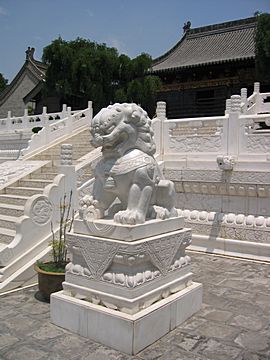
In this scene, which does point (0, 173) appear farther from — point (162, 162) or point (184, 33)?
point (184, 33)

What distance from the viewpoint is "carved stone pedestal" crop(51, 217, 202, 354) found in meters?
3.38

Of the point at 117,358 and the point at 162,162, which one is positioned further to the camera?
the point at 162,162

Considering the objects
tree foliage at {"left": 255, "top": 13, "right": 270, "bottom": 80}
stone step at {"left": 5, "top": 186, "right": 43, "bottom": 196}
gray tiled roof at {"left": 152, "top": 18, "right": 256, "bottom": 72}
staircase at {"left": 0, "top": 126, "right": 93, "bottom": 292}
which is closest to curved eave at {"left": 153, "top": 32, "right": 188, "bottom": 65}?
gray tiled roof at {"left": 152, "top": 18, "right": 256, "bottom": 72}

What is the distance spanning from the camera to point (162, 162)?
7.69m

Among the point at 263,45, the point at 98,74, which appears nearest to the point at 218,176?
the point at 263,45

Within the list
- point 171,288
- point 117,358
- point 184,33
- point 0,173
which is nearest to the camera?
point 117,358

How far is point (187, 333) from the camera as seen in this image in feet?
12.0

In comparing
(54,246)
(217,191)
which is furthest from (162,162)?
(54,246)

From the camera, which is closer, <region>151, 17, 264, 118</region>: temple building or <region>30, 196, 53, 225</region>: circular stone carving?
<region>30, 196, 53, 225</region>: circular stone carving

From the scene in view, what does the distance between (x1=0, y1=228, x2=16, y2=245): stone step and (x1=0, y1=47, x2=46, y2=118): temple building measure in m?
22.7

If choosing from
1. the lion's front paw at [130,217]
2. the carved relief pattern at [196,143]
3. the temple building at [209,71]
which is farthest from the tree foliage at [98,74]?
the lion's front paw at [130,217]

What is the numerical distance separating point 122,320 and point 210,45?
2364 centimetres

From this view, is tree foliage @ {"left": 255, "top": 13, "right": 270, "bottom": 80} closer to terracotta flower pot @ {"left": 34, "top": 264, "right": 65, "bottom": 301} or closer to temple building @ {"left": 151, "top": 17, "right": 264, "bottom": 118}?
temple building @ {"left": 151, "top": 17, "right": 264, "bottom": 118}

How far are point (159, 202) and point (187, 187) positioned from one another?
129 inches
